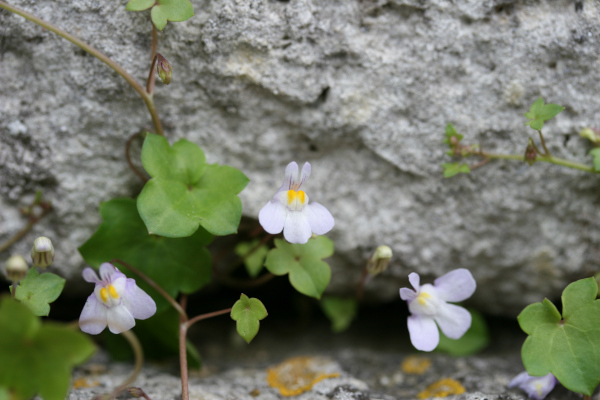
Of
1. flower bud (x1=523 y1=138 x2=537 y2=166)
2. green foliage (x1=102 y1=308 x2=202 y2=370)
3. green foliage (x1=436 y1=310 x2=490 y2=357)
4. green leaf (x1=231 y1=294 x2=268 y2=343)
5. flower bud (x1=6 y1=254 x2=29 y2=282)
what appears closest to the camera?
flower bud (x1=6 y1=254 x2=29 y2=282)

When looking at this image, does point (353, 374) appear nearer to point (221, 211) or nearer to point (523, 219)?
point (221, 211)

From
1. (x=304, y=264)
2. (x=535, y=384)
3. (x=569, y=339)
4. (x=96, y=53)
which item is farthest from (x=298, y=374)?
(x=96, y=53)

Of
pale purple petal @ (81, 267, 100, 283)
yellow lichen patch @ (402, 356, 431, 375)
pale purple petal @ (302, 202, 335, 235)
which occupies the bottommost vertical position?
yellow lichen patch @ (402, 356, 431, 375)

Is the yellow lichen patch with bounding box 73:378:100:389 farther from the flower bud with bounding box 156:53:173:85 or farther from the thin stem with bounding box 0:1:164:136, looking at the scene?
the flower bud with bounding box 156:53:173:85

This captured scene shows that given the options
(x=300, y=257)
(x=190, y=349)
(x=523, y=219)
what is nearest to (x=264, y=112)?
(x=300, y=257)

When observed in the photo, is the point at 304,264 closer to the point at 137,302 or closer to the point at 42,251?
the point at 137,302

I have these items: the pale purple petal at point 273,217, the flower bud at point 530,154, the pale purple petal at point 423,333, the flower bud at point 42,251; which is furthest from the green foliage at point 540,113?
the flower bud at point 42,251

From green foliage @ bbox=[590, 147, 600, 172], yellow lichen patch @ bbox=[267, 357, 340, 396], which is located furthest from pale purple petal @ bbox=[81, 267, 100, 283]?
green foliage @ bbox=[590, 147, 600, 172]
